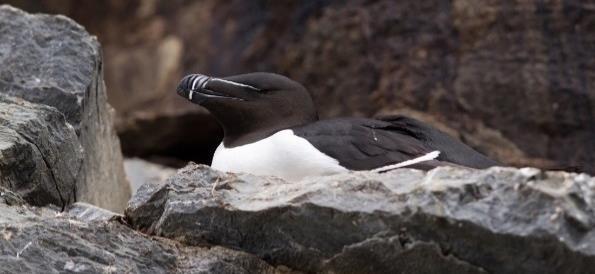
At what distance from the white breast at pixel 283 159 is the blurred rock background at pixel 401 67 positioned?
2351 mm

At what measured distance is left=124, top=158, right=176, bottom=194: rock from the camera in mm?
7961

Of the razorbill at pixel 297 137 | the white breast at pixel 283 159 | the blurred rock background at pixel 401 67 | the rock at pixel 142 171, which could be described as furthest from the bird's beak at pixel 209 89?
the rock at pixel 142 171

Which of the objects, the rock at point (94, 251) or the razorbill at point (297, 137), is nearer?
the rock at point (94, 251)

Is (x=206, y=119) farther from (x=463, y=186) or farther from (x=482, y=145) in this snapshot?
(x=463, y=186)

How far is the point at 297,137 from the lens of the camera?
5184 mm

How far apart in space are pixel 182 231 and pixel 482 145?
4.00m

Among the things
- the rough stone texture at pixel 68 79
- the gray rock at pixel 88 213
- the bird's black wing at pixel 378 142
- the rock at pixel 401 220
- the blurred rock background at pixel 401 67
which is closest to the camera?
the rock at pixel 401 220

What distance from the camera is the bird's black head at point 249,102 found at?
5.45m

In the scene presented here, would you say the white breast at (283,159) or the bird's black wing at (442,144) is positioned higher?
the white breast at (283,159)

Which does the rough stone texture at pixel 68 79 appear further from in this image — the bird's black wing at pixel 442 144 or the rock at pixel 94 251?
the bird's black wing at pixel 442 144

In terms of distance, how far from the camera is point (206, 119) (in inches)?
353

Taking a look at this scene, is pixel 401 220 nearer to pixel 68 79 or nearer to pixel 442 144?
pixel 442 144

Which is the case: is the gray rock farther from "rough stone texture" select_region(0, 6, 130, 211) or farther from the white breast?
the white breast

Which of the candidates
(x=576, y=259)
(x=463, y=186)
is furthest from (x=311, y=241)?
(x=576, y=259)
